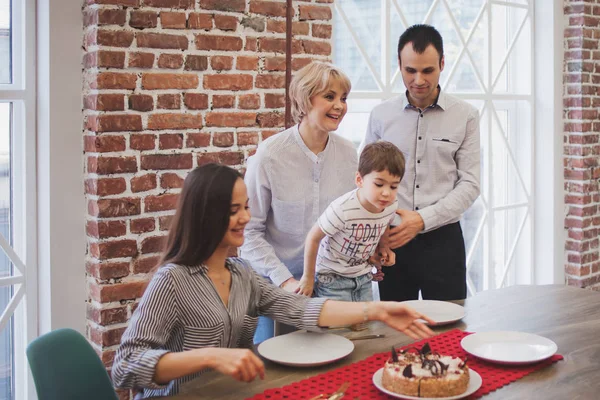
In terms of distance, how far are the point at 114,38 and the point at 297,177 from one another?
34.3 inches

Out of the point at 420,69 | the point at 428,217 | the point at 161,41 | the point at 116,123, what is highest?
the point at 161,41

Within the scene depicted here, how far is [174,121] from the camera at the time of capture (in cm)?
296

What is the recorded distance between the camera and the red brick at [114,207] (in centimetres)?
278

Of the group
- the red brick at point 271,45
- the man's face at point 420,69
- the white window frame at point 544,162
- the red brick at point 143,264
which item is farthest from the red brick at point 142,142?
the white window frame at point 544,162

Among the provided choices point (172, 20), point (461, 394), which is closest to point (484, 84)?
point (172, 20)

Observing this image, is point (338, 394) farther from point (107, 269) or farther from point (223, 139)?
point (223, 139)

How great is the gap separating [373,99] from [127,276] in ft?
5.77

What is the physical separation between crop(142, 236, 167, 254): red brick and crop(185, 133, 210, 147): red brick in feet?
1.29

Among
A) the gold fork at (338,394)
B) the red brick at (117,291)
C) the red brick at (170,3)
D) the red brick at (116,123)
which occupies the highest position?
the red brick at (170,3)

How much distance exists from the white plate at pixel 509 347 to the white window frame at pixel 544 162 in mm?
2640

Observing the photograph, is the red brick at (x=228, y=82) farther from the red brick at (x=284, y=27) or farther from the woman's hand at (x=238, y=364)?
the woman's hand at (x=238, y=364)

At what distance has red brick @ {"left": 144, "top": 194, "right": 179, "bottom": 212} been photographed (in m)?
2.91

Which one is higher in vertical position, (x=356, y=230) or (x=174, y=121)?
(x=174, y=121)

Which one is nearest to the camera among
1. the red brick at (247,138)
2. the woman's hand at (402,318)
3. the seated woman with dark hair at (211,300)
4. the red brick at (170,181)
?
the seated woman with dark hair at (211,300)
